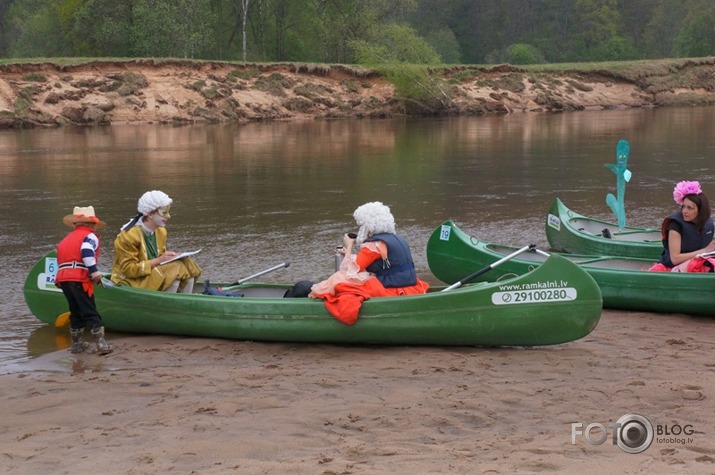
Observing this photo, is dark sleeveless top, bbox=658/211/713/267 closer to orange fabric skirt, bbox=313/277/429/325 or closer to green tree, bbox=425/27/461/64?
orange fabric skirt, bbox=313/277/429/325

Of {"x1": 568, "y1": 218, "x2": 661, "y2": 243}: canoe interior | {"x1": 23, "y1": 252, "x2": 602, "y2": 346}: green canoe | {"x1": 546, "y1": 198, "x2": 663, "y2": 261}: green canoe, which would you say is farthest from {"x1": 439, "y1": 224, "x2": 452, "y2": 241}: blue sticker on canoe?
{"x1": 23, "y1": 252, "x2": 602, "y2": 346}: green canoe

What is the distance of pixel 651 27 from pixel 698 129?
52949 millimetres

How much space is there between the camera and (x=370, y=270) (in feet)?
27.5

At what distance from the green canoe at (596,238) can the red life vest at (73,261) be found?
6.06m

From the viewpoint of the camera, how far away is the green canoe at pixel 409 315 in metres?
7.85

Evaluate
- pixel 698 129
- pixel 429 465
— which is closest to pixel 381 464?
pixel 429 465

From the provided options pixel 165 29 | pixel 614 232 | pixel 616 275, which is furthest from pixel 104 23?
pixel 616 275

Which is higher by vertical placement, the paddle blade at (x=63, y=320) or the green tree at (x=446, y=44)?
Answer: the green tree at (x=446, y=44)

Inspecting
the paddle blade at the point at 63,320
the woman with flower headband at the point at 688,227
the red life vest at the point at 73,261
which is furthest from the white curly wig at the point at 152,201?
the woman with flower headband at the point at 688,227

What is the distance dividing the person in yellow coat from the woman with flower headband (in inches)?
179

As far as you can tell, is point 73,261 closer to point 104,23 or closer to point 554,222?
point 554,222

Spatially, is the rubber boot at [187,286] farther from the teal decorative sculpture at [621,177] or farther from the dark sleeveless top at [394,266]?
the teal decorative sculpture at [621,177]

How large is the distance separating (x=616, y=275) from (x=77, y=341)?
512cm

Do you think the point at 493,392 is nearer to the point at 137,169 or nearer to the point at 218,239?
the point at 218,239
